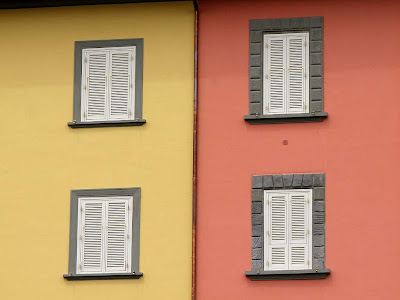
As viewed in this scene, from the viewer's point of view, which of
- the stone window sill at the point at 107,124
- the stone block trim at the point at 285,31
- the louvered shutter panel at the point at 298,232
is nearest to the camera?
the louvered shutter panel at the point at 298,232

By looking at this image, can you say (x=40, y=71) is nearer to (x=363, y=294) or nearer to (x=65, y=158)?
(x=65, y=158)

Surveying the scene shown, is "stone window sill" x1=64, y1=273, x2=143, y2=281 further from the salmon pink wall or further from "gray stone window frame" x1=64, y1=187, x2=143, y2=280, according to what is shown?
the salmon pink wall

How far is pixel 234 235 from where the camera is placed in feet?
98.1

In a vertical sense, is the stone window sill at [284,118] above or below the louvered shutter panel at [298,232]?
above

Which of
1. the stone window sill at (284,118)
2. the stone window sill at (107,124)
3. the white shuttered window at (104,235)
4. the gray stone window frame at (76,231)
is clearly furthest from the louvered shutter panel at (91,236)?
the stone window sill at (284,118)

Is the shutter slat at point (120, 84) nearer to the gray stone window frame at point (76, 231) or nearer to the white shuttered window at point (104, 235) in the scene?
the gray stone window frame at point (76, 231)

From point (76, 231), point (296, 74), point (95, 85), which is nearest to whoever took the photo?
point (76, 231)

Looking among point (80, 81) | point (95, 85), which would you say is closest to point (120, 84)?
point (95, 85)

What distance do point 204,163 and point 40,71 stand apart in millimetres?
3982

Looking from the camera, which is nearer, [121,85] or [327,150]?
[327,150]

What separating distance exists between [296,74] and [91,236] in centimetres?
518

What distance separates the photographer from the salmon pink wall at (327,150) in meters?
29.4

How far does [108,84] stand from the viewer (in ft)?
102

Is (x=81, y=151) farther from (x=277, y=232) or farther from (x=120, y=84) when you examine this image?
(x=277, y=232)
